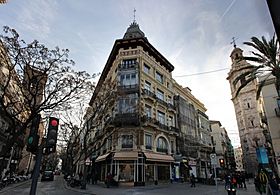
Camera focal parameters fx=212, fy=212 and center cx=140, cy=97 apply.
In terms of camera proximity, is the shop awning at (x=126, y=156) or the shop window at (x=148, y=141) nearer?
the shop awning at (x=126, y=156)

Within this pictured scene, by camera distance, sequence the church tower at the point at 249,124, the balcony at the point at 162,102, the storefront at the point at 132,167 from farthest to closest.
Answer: the church tower at the point at 249,124, the balcony at the point at 162,102, the storefront at the point at 132,167

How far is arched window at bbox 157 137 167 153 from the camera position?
29.6 m

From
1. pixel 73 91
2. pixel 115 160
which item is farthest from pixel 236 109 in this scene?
pixel 73 91

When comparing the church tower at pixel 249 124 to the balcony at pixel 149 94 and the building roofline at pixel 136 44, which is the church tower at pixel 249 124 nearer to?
the building roofline at pixel 136 44

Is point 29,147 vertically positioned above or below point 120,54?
below

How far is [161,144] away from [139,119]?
587cm

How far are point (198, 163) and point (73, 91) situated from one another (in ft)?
106

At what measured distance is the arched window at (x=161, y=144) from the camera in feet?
97.2

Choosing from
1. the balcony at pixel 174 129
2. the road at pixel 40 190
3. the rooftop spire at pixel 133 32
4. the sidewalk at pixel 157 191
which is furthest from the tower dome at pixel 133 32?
the road at pixel 40 190

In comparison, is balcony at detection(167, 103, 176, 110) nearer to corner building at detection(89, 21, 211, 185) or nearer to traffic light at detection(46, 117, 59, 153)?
corner building at detection(89, 21, 211, 185)

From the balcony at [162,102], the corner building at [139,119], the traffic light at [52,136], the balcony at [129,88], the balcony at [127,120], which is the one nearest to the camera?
the traffic light at [52,136]

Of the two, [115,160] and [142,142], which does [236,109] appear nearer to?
[142,142]

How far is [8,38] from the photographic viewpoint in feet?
37.3

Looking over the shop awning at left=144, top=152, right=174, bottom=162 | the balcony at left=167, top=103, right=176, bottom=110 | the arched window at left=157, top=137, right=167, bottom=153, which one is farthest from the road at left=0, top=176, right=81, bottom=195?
the balcony at left=167, top=103, right=176, bottom=110
